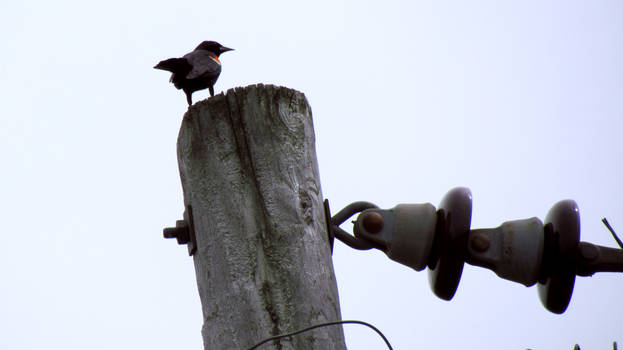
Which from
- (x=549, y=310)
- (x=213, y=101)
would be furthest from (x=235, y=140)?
(x=549, y=310)

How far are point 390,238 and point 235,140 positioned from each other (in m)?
0.59

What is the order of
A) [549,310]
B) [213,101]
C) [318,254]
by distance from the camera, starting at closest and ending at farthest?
[318,254], [213,101], [549,310]

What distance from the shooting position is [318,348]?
188cm

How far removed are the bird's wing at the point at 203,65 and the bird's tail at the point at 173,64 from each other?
5 centimetres

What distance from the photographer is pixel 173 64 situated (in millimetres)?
4809

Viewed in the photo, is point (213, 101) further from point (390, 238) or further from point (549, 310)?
point (549, 310)

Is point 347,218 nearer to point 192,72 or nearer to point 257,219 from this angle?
point 257,219

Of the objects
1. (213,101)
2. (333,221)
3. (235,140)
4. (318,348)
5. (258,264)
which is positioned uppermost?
(213,101)

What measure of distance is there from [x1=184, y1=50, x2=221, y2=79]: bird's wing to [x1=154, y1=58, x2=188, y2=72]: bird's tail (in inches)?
2.1

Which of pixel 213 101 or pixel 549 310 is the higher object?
pixel 213 101

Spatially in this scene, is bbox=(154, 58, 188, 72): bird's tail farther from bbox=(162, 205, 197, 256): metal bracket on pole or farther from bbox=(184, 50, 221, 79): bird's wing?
bbox=(162, 205, 197, 256): metal bracket on pole

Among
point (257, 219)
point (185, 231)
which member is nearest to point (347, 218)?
point (257, 219)

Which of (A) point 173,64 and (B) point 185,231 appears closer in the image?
(B) point 185,231

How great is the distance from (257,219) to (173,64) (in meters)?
2.98
